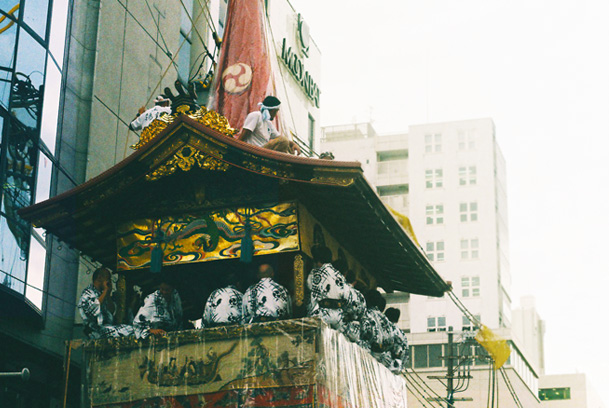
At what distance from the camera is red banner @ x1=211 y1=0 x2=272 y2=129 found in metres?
14.9

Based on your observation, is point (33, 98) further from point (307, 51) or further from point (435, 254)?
point (435, 254)

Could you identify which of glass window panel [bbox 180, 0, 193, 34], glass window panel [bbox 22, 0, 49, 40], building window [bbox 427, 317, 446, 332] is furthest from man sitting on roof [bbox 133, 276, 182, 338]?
building window [bbox 427, 317, 446, 332]

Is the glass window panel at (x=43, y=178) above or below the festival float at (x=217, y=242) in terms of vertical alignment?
above

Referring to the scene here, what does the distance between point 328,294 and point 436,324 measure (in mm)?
52354

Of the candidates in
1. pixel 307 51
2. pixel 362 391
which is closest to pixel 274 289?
pixel 362 391

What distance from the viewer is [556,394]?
8056cm

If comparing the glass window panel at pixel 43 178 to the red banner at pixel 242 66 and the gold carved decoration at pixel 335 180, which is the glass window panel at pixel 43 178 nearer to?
the red banner at pixel 242 66

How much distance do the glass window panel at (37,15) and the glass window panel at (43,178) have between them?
7.17 feet

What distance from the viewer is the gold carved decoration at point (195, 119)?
1269 cm

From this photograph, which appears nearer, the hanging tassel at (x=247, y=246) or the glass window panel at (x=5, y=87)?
the hanging tassel at (x=247, y=246)

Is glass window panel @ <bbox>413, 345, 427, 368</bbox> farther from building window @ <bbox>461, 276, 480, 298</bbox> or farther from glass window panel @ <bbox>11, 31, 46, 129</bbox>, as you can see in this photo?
glass window panel @ <bbox>11, 31, 46, 129</bbox>

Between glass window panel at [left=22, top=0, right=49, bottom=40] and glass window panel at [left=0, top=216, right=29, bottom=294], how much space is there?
11.7 ft

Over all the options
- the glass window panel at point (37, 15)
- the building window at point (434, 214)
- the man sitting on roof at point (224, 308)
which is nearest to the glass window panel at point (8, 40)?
the glass window panel at point (37, 15)

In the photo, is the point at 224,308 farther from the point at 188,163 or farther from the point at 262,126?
the point at 262,126
